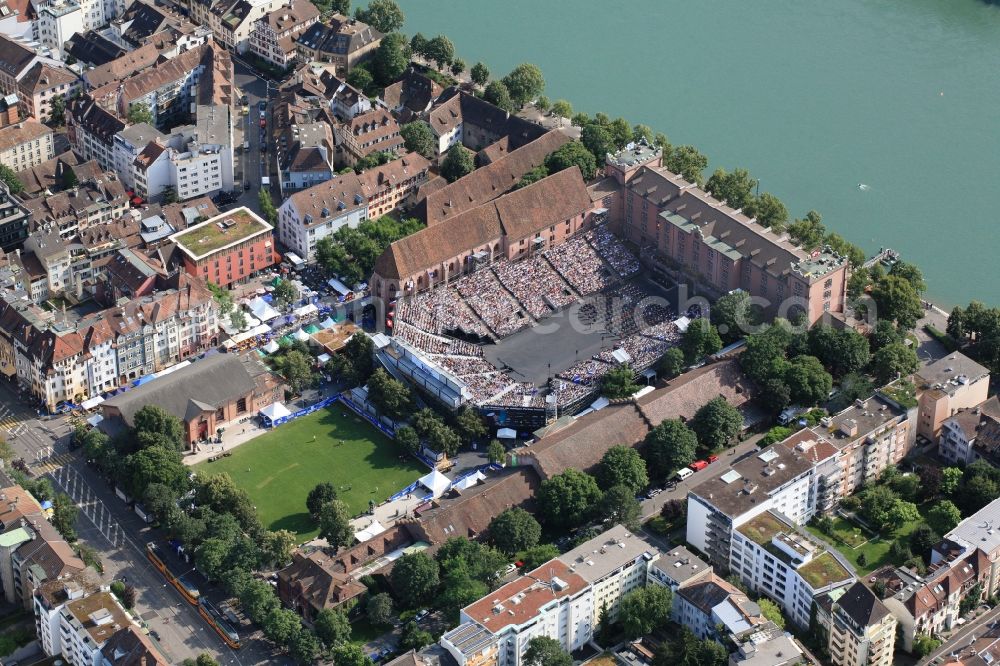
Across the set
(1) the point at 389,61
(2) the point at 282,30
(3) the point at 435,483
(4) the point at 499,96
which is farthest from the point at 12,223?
(4) the point at 499,96

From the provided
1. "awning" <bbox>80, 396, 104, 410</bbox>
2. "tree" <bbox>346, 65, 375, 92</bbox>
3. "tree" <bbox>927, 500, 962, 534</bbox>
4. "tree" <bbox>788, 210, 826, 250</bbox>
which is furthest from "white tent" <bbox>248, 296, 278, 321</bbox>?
"tree" <bbox>927, 500, 962, 534</bbox>

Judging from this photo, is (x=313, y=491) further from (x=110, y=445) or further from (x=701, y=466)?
(x=701, y=466)

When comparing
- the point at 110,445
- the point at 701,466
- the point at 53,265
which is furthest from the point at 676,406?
the point at 53,265

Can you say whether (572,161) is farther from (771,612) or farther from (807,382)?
(771,612)

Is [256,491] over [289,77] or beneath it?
beneath

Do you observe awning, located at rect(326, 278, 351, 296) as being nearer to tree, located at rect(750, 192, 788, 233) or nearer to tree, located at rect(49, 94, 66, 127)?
tree, located at rect(750, 192, 788, 233)
